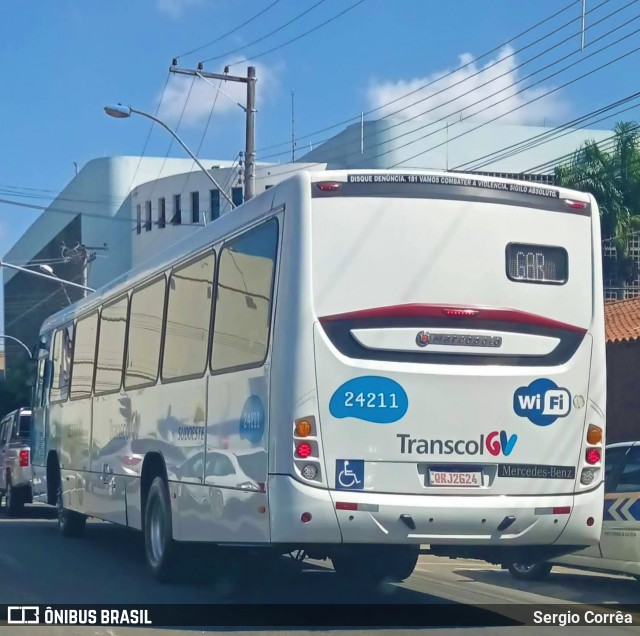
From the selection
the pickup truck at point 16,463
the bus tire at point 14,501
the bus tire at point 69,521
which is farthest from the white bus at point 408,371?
the bus tire at point 14,501

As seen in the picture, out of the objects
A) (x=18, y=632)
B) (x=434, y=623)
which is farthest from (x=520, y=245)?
(x=18, y=632)

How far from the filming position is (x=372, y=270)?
28.1 ft

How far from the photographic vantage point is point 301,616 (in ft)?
30.5

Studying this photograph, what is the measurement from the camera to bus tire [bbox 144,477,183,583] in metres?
10.8

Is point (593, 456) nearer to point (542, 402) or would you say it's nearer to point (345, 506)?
point (542, 402)

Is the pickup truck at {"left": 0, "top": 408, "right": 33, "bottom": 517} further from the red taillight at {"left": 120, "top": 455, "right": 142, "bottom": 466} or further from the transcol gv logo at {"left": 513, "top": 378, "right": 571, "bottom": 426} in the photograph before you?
the transcol gv logo at {"left": 513, "top": 378, "right": 571, "bottom": 426}

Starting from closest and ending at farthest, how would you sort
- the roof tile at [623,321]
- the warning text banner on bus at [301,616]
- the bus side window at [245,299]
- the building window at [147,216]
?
1. the bus side window at [245,299]
2. the warning text banner on bus at [301,616]
3. the roof tile at [623,321]
4. the building window at [147,216]

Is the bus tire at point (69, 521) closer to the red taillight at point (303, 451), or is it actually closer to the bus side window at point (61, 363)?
the bus side window at point (61, 363)

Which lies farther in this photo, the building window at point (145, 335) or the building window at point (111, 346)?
the building window at point (111, 346)

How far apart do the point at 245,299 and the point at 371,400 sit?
5.07ft

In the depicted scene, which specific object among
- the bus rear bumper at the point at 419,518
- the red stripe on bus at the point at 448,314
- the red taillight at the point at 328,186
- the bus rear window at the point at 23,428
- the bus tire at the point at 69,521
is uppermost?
the red taillight at the point at 328,186

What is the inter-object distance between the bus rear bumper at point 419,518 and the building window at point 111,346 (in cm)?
521

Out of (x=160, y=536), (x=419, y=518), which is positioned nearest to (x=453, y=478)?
(x=419, y=518)

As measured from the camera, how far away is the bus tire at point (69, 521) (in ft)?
53.8
